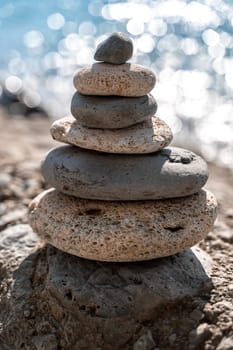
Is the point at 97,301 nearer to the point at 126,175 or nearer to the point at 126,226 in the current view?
the point at 126,226

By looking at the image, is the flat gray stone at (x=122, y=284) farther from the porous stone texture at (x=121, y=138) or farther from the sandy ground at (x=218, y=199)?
the porous stone texture at (x=121, y=138)

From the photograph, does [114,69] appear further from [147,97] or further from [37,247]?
[37,247]

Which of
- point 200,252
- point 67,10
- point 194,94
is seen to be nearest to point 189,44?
point 194,94

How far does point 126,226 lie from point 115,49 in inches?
43.6

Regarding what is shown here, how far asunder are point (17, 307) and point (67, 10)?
1991 cm

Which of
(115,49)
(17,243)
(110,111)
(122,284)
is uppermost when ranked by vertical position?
(115,49)

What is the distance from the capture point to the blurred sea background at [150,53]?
12.2 m

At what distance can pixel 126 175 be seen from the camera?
150 inches

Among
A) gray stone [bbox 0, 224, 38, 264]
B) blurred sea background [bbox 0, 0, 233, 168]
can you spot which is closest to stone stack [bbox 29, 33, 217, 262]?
gray stone [bbox 0, 224, 38, 264]

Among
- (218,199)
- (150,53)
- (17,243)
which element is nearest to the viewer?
(17,243)

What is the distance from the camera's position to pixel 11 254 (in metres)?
4.56

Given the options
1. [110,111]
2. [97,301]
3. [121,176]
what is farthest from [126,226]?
[110,111]

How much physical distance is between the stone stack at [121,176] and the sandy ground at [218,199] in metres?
0.42

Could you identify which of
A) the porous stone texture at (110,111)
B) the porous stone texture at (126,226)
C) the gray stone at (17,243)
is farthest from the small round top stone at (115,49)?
the gray stone at (17,243)
